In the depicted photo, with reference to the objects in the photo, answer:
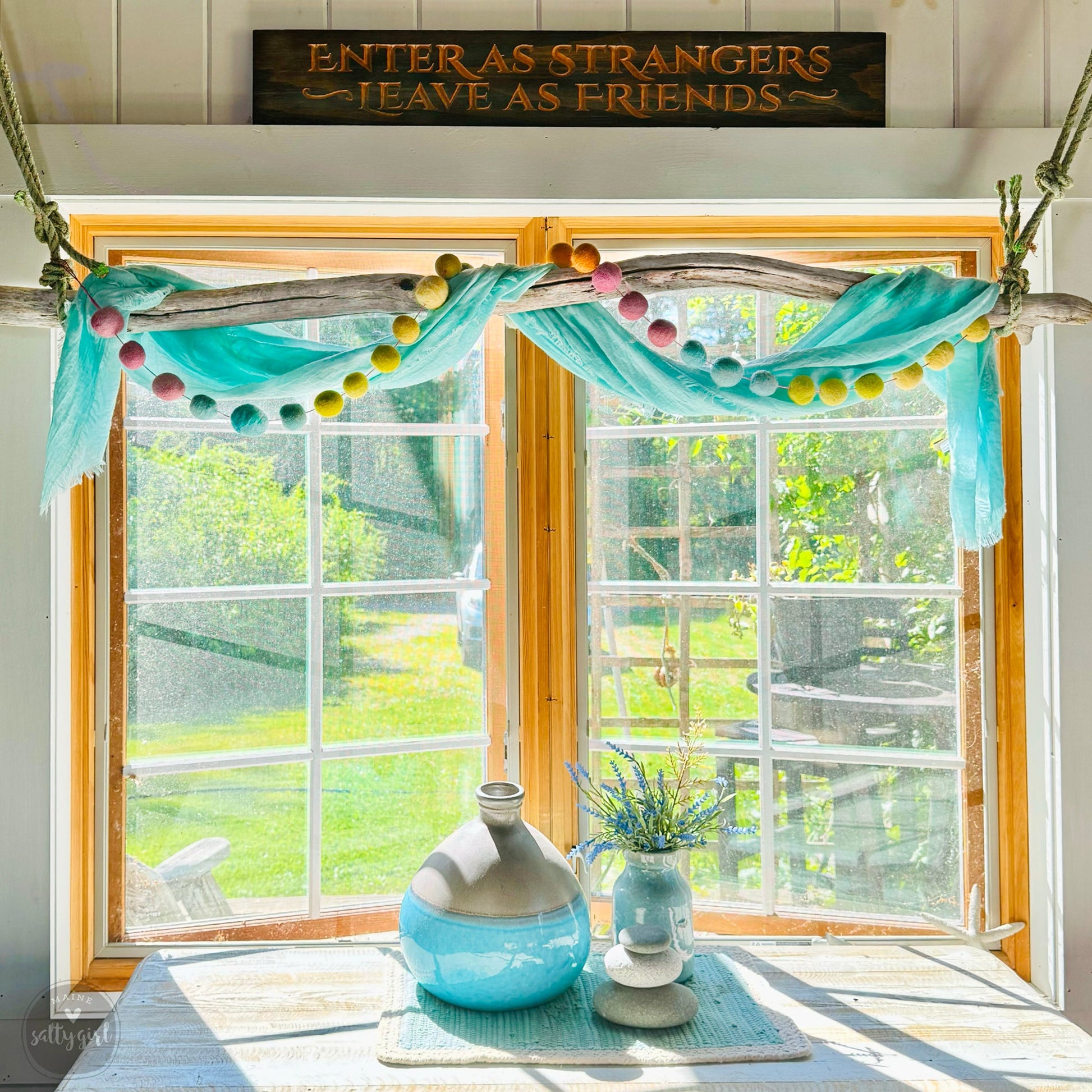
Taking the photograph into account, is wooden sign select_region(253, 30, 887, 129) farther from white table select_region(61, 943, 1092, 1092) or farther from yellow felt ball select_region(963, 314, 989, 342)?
white table select_region(61, 943, 1092, 1092)

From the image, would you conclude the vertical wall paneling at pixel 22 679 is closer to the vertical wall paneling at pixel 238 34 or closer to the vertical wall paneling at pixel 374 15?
the vertical wall paneling at pixel 238 34

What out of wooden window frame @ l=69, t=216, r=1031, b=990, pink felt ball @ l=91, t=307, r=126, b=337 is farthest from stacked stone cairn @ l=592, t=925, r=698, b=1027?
pink felt ball @ l=91, t=307, r=126, b=337

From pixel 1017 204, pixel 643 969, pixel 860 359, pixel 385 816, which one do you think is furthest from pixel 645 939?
pixel 1017 204

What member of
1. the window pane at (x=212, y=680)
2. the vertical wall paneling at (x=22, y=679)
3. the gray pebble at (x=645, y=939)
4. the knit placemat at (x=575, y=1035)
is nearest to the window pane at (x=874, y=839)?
the knit placemat at (x=575, y=1035)

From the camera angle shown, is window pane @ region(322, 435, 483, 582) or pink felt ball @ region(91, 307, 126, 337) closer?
pink felt ball @ region(91, 307, 126, 337)

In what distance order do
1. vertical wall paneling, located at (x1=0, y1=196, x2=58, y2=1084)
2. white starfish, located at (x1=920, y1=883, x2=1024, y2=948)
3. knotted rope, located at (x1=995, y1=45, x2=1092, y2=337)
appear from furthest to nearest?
white starfish, located at (x1=920, y1=883, x2=1024, y2=948) → vertical wall paneling, located at (x1=0, y1=196, x2=58, y2=1084) → knotted rope, located at (x1=995, y1=45, x2=1092, y2=337)

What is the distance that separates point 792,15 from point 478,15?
55 cm

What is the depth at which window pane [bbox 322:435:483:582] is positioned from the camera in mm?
1678

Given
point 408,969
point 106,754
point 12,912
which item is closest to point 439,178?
point 106,754

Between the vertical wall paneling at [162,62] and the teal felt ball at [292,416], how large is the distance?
0.57 m

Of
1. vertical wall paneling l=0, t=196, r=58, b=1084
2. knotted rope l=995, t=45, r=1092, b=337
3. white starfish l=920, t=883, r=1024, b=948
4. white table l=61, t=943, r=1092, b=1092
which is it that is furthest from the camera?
white starfish l=920, t=883, r=1024, b=948

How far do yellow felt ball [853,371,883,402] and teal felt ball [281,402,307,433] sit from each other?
2.82ft

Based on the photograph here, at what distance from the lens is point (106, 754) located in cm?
162

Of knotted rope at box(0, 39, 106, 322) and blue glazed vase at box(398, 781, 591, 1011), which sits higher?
knotted rope at box(0, 39, 106, 322)
